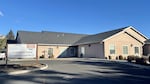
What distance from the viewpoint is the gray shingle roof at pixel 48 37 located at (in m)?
41.6

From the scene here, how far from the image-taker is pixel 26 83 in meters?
10.9

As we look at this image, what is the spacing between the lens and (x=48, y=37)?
44.2 metres

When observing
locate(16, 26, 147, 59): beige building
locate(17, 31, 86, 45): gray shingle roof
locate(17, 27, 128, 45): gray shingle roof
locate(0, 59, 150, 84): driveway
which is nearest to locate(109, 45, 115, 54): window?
locate(16, 26, 147, 59): beige building

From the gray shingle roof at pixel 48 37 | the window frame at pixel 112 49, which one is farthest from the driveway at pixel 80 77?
the gray shingle roof at pixel 48 37

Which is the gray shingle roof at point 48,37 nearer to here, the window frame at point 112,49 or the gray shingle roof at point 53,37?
the gray shingle roof at point 53,37

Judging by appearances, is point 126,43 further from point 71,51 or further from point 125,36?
point 71,51

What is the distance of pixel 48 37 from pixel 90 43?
10.3 metres

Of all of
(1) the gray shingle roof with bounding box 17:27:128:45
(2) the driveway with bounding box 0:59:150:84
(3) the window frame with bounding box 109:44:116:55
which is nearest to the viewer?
(2) the driveway with bounding box 0:59:150:84

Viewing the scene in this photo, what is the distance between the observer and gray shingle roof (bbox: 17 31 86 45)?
4159cm

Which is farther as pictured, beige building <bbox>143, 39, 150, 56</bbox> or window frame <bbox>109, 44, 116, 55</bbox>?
beige building <bbox>143, 39, 150, 56</bbox>

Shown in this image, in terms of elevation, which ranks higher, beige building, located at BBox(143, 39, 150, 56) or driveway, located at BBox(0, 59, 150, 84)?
beige building, located at BBox(143, 39, 150, 56)

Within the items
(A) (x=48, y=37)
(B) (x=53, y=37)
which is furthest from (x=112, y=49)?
(A) (x=48, y=37)

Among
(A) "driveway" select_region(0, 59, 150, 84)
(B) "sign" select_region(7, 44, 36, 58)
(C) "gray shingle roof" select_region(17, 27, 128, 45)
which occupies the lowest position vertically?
(A) "driveway" select_region(0, 59, 150, 84)

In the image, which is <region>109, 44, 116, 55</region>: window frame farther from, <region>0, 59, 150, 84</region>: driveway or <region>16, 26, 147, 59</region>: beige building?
<region>0, 59, 150, 84</region>: driveway
